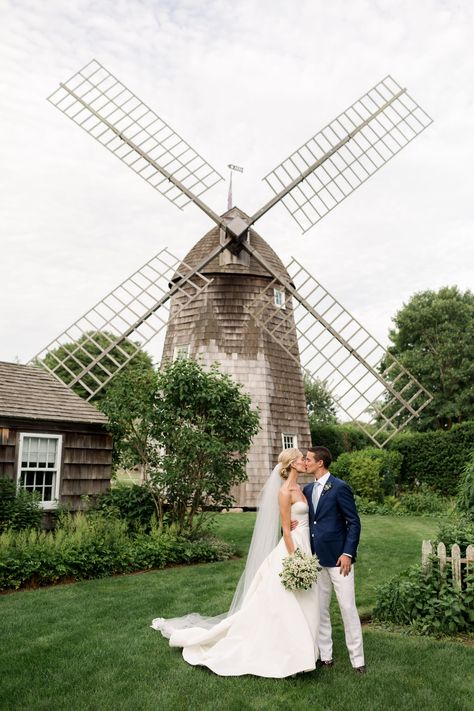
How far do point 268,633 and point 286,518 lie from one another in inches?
39.3

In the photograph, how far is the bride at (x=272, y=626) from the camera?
205 inches

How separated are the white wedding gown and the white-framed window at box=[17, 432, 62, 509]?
702 cm

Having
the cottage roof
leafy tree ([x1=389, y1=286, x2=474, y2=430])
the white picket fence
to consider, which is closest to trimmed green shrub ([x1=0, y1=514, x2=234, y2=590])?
the cottage roof

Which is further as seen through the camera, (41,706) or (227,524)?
(227,524)

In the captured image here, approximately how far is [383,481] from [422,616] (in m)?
14.6

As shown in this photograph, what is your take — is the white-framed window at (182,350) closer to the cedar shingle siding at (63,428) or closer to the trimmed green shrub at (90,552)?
the cedar shingle siding at (63,428)

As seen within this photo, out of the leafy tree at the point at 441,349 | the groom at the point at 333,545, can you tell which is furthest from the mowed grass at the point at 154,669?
the leafy tree at the point at 441,349

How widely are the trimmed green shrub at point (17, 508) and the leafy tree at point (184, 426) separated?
7.02 feet

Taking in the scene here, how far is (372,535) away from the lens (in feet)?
44.2

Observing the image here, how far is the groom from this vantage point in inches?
210

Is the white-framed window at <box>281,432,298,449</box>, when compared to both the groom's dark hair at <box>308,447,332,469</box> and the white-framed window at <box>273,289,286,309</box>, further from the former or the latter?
the groom's dark hair at <box>308,447,332,469</box>

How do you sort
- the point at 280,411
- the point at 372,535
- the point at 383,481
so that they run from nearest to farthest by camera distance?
the point at 372,535, the point at 280,411, the point at 383,481

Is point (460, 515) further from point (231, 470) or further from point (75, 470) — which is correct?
point (75, 470)

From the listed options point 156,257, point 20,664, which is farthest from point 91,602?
point 156,257
